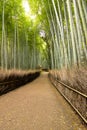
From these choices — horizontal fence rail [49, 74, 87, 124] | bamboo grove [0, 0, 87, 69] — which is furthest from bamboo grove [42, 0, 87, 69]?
horizontal fence rail [49, 74, 87, 124]

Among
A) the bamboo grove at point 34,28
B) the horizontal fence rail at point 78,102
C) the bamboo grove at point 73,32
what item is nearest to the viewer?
the horizontal fence rail at point 78,102

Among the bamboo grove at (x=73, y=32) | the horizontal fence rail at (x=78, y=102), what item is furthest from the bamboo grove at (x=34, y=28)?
the horizontal fence rail at (x=78, y=102)

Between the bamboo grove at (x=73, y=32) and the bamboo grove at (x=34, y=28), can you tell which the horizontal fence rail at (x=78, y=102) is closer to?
the bamboo grove at (x=73, y=32)

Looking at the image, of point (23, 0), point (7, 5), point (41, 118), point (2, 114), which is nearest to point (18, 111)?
point (2, 114)

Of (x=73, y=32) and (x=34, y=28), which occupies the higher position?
(x=34, y=28)

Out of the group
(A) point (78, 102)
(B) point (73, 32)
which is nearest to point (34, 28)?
(B) point (73, 32)

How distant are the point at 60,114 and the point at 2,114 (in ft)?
4.83

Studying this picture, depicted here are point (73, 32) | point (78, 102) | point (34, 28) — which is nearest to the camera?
point (78, 102)

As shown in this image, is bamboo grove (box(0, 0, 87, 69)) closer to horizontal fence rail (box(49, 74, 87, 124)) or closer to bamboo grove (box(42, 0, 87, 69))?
bamboo grove (box(42, 0, 87, 69))

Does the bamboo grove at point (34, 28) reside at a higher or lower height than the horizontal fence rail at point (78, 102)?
higher

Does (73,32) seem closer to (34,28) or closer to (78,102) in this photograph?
(78,102)

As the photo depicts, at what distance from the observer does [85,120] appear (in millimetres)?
4078

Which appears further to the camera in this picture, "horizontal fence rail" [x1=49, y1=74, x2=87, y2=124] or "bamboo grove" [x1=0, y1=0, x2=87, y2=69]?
"bamboo grove" [x1=0, y1=0, x2=87, y2=69]

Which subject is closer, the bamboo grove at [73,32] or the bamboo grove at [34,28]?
the bamboo grove at [73,32]
